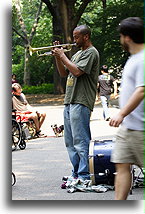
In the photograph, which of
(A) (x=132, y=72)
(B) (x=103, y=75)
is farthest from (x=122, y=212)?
(B) (x=103, y=75)

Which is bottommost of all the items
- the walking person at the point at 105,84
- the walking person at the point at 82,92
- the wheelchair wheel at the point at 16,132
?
the wheelchair wheel at the point at 16,132

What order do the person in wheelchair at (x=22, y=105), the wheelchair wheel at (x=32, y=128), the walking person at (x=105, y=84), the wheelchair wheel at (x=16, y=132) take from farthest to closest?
the walking person at (x=105, y=84), the wheelchair wheel at (x=32, y=128), the person in wheelchair at (x=22, y=105), the wheelchair wheel at (x=16, y=132)

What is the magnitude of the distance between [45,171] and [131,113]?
3647 millimetres

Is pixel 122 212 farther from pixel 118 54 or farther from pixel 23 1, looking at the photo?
pixel 23 1

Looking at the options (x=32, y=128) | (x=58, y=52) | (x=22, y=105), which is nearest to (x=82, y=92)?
(x=58, y=52)

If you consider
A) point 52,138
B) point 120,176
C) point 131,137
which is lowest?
point 52,138

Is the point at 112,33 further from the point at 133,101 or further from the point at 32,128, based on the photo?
the point at 133,101

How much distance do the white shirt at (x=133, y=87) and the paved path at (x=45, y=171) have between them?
1422 mm

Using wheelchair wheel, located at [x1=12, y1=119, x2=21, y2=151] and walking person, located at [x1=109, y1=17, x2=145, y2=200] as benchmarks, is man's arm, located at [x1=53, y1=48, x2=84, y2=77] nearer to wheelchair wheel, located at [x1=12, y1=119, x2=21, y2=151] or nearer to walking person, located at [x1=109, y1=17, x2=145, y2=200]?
walking person, located at [x1=109, y1=17, x2=145, y2=200]

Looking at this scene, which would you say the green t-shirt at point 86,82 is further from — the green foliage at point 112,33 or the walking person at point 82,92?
the green foliage at point 112,33

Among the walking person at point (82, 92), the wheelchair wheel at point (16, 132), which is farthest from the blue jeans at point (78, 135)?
the wheelchair wheel at point (16, 132)

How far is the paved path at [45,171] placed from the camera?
6.12 m

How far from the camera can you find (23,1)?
39875mm

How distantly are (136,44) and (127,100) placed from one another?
1.29 ft
